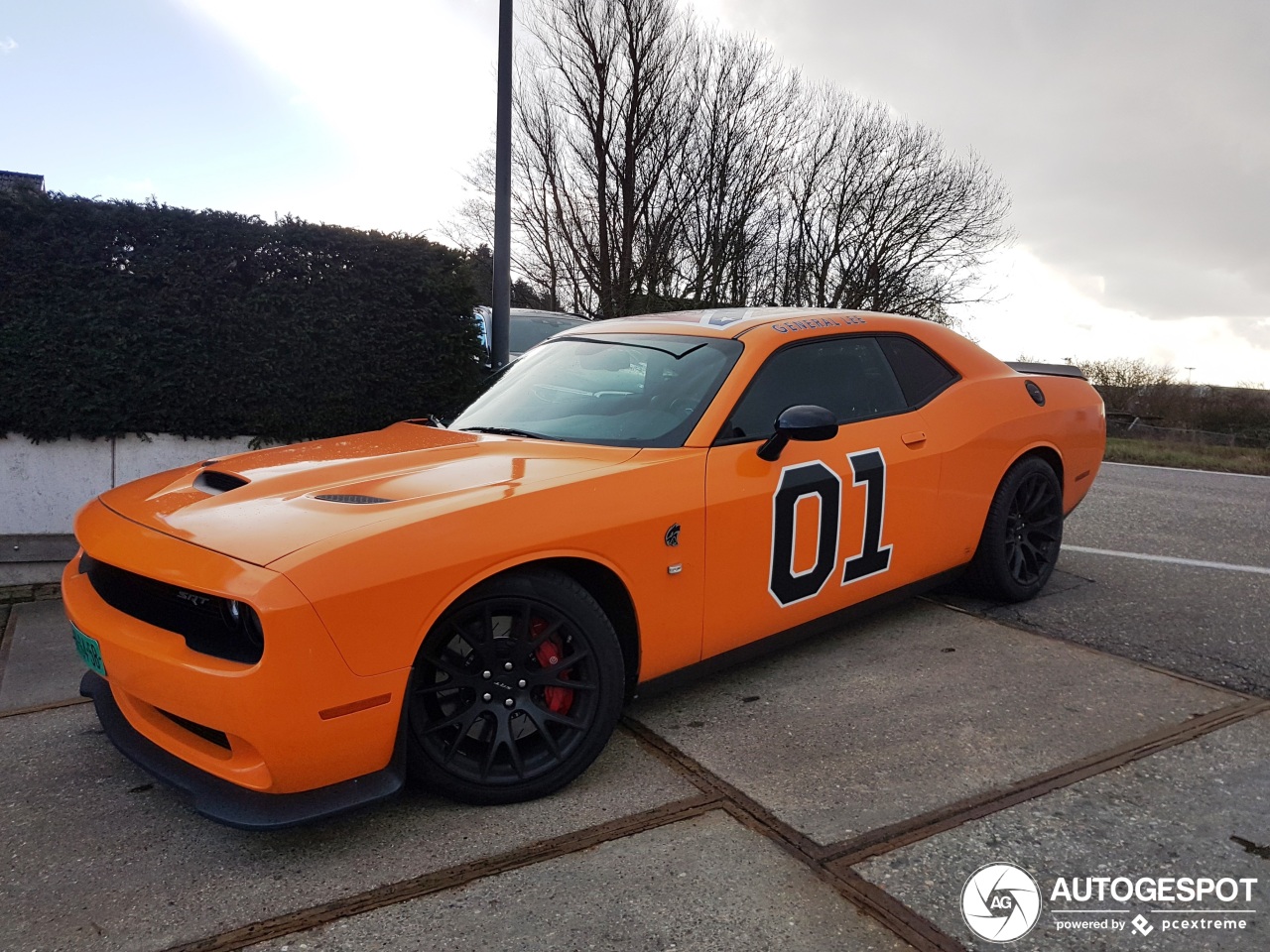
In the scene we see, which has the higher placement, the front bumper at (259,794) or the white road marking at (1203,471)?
the white road marking at (1203,471)

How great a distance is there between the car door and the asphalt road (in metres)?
0.89

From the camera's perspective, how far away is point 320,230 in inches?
234

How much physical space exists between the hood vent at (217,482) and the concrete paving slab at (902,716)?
156 centimetres

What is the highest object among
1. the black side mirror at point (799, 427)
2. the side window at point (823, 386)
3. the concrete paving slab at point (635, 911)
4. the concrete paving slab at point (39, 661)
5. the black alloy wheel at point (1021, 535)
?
the side window at point (823, 386)

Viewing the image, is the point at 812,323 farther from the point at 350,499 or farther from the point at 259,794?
the point at 259,794

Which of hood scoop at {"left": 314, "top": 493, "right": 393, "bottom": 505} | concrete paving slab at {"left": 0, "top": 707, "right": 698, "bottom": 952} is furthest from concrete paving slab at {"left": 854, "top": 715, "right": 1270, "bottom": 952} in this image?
Answer: hood scoop at {"left": 314, "top": 493, "right": 393, "bottom": 505}

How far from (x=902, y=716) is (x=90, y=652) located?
257 centimetres

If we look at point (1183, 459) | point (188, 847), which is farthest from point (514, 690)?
point (1183, 459)

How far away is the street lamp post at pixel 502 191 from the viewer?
6.89 m

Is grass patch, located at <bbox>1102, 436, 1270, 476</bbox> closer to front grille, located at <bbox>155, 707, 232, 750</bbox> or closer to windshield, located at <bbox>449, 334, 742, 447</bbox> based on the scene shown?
windshield, located at <bbox>449, 334, 742, 447</bbox>

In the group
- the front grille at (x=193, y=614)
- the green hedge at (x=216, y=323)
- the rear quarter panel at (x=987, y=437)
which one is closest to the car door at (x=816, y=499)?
the rear quarter panel at (x=987, y=437)

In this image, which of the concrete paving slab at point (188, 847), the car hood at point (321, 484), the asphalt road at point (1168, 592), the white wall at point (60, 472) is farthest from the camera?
the white wall at point (60, 472)

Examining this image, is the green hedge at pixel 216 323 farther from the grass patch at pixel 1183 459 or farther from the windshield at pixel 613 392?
the grass patch at pixel 1183 459

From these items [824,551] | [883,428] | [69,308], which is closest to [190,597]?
[824,551]
